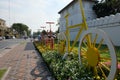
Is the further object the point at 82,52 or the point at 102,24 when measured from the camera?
the point at 102,24

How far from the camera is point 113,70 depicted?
416 cm

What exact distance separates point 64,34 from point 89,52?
144 inches

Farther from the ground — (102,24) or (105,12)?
(105,12)

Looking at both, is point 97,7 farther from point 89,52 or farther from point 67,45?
point 89,52

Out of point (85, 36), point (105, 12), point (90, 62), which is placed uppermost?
point (105, 12)

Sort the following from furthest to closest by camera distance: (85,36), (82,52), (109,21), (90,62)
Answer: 1. (109,21)
2. (82,52)
3. (85,36)
4. (90,62)

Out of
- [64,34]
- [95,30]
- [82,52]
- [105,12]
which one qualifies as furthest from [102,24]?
[105,12]

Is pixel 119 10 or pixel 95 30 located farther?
pixel 119 10

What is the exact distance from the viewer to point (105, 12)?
117 ft

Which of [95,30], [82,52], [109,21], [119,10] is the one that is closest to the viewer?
[95,30]

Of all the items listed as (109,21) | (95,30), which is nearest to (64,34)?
(95,30)

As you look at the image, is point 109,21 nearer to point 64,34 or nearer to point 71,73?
point 64,34

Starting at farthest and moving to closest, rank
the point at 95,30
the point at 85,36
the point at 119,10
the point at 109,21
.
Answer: the point at 119,10, the point at 109,21, the point at 85,36, the point at 95,30

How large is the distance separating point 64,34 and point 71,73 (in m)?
3.32
